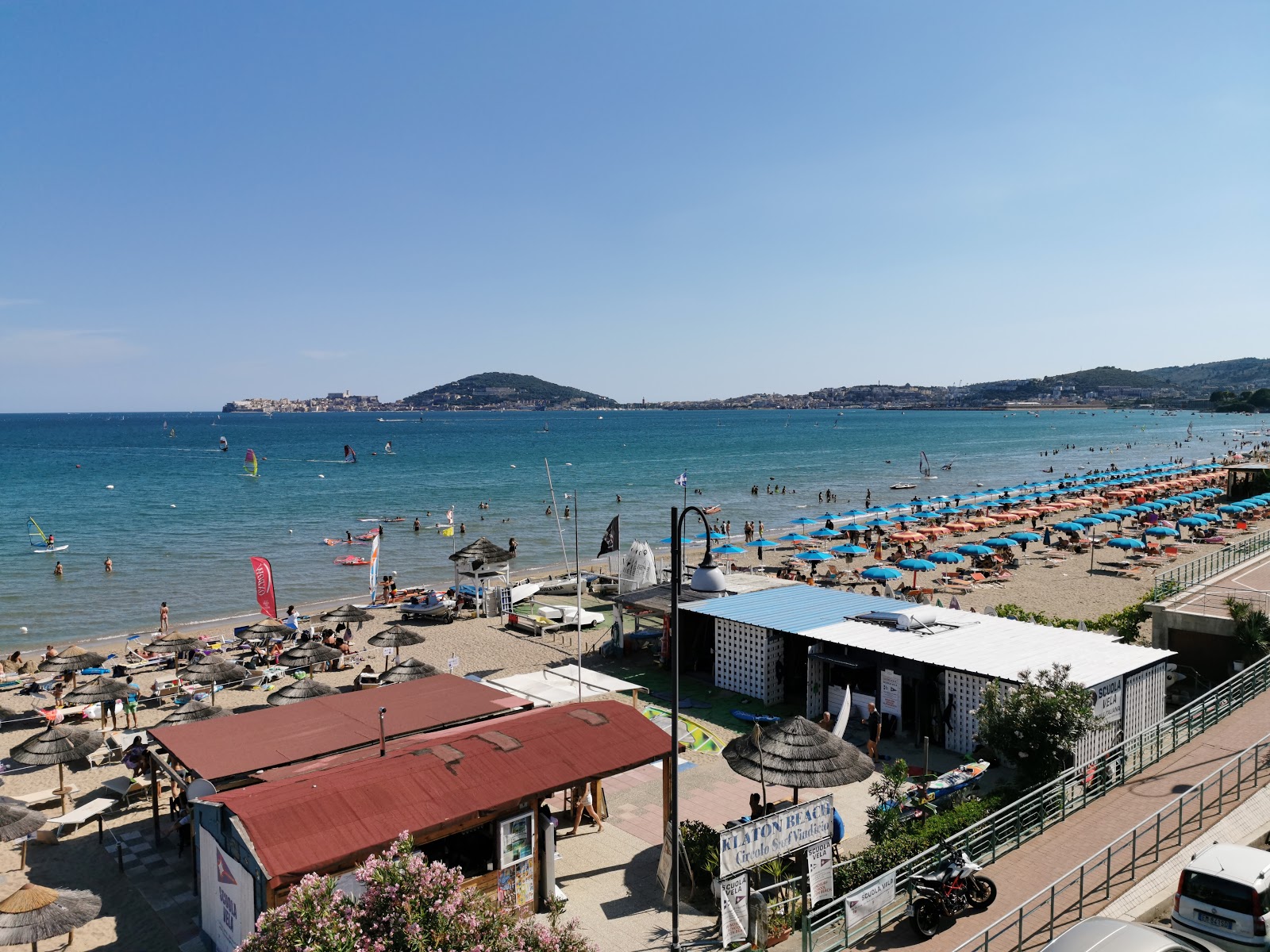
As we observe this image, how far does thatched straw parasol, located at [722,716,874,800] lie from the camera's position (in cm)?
1164

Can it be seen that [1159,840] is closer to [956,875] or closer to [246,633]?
[956,875]

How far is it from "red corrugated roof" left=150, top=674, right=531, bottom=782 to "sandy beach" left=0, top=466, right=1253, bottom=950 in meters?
2.11

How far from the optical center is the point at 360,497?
79.4 metres

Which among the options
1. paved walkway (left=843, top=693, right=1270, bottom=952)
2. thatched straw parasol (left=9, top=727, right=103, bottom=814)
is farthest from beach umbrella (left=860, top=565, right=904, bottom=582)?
thatched straw parasol (left=9, top=727, right=103, bottom=814)

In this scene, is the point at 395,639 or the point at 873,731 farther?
the point at 395,639

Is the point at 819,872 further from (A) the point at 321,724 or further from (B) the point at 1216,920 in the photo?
(A) the point at 321,724

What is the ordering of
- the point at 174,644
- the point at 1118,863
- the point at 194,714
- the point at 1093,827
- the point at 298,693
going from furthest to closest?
the point at 174,644, the point at 298,693, the point at 194,714, the point at 1093,827, the point at 1118,863

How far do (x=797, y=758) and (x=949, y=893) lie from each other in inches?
96.3

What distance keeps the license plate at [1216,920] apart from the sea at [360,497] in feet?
61.9

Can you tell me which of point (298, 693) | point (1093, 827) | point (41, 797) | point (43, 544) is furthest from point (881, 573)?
point (43, 544)

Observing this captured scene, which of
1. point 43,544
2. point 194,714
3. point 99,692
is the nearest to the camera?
point 194,714

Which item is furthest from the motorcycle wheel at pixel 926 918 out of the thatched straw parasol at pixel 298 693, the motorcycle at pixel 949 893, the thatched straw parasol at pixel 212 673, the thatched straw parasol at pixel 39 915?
the thatched straw parasol at pixel 212 673

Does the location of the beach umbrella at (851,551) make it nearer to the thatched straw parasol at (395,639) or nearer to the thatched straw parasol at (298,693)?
the thatched straw parasol at (395,639)

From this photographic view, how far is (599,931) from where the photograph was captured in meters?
10.8
